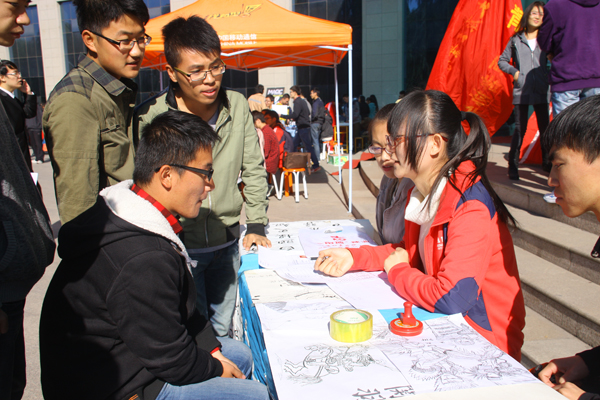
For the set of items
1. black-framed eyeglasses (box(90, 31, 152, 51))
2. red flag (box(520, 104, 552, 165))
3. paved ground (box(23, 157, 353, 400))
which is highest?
black-framed eyeglasses (box(90, 31, 152, 51))

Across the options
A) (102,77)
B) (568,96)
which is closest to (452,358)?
(102,77)

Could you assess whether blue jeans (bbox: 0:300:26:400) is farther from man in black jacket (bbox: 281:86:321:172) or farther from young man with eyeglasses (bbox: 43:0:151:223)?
man in black jacket (bbox: 281:86:321:172)

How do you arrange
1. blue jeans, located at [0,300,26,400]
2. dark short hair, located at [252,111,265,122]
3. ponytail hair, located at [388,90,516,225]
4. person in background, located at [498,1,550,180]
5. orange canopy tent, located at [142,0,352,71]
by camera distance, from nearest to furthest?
blue jeans, located at [0,300,26,400]
ponytail hair, located at [388,90,516,225]
person in background, located at [498,1,550,180]
orange canopy tent, located at [142,0,352,71]
dark short hair, located at [252,111,265,122]

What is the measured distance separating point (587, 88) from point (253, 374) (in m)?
3.51

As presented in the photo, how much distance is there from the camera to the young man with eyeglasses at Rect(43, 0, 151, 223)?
157 centimetres

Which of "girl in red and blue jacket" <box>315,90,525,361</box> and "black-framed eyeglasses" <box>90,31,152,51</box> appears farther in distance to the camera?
"black-framed eyeglasses" <box>90,31,152,51</box>

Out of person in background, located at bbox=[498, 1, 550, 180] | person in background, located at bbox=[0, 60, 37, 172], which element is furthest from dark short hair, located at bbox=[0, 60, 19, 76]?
person in background, located at bbox=[498, 1, 550, 180]

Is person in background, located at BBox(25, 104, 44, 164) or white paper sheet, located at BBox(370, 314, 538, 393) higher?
person in background, located at BBox(25, 104, 44, 164)

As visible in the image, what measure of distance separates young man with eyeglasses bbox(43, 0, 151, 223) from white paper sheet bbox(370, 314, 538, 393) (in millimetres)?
1238

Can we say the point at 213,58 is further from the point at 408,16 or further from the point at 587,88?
the point at 408,16

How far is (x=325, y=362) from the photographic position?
3.65 ft

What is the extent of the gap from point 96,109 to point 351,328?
1.31m

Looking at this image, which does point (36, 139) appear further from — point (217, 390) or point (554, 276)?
point (554, 276)

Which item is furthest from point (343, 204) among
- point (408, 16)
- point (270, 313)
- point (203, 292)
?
point (408, 16)
